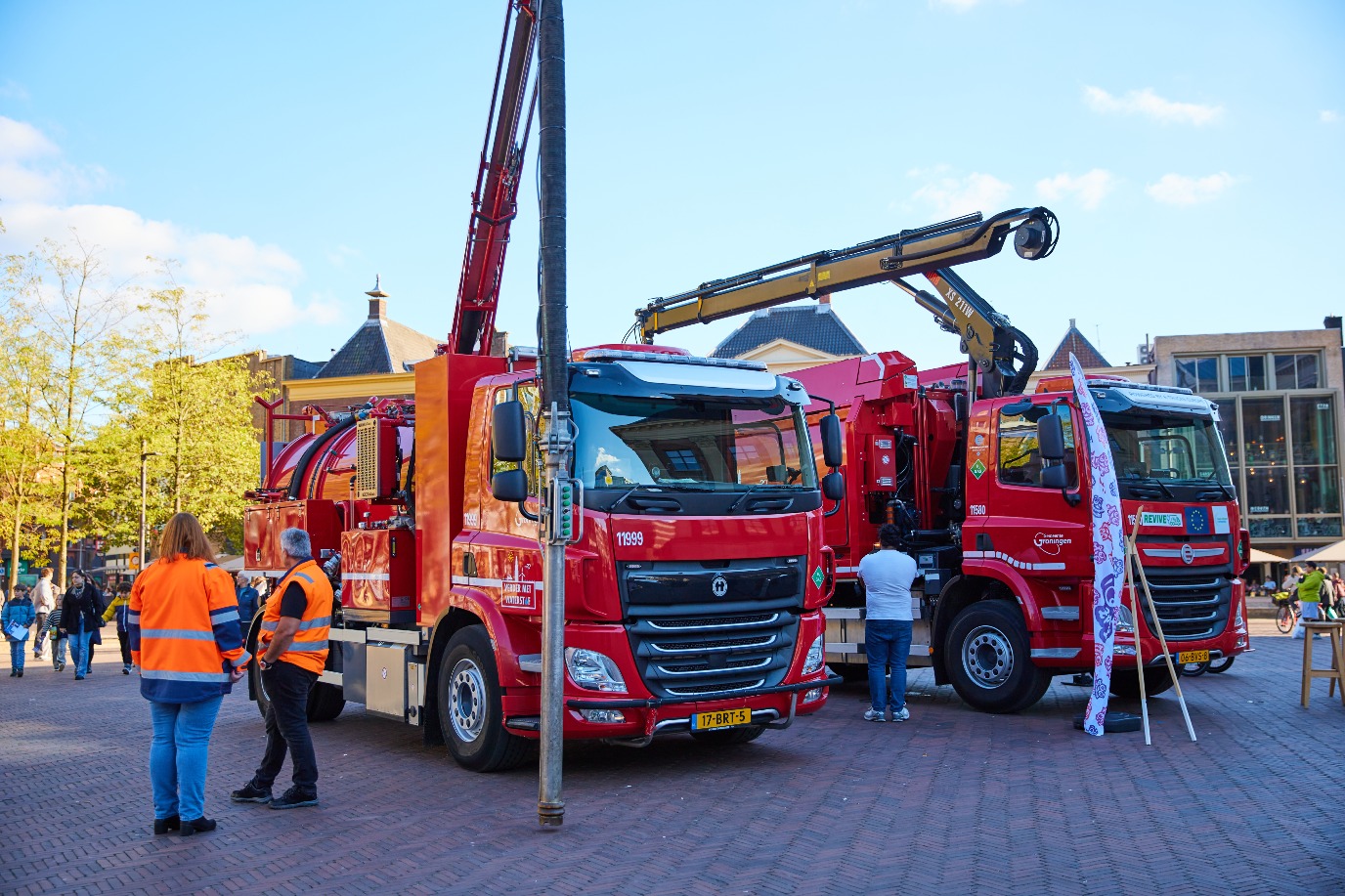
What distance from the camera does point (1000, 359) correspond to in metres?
12.1

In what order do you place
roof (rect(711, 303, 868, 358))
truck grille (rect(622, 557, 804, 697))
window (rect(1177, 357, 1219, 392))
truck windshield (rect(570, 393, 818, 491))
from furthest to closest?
window (rect(1177, 357, 1219, 392)) < roof (rect(711, 303, 868, 358)) < truck windshield (rect(570, 393, 818, 491)) < truck grille (rect(622, 557, 804, 697))

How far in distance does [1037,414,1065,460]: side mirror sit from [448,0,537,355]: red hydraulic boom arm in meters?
5.80

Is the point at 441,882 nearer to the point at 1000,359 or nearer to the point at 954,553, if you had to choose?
the point at 954,553

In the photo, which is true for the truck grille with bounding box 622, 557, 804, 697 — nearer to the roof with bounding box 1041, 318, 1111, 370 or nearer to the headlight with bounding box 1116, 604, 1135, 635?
the headlight with bounding box 1116, 604, 1135, 635

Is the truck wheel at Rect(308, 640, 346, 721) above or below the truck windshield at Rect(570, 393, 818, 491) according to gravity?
below

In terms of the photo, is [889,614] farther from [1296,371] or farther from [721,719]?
[1296,371]

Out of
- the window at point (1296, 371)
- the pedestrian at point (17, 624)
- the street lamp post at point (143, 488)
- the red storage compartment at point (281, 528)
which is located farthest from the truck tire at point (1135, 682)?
the window at point (1296, 371)

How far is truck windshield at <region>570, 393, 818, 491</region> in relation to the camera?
7.83m

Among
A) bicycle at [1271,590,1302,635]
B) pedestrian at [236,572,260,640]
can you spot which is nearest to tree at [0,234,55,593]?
pedestrian at [236,572,260,640]

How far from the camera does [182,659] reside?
654 centimetres

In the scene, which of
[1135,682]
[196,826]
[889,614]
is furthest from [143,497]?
[1135,682]

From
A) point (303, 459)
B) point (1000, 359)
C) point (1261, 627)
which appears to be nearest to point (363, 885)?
point (303, 459)

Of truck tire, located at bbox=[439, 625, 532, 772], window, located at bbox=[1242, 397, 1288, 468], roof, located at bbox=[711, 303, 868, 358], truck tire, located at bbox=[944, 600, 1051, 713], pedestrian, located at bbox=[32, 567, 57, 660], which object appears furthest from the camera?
window, located at bbox=[1242, 397, 1288, 468]

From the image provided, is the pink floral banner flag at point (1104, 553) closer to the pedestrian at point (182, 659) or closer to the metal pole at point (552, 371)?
the metal pole at point (552, 371)
